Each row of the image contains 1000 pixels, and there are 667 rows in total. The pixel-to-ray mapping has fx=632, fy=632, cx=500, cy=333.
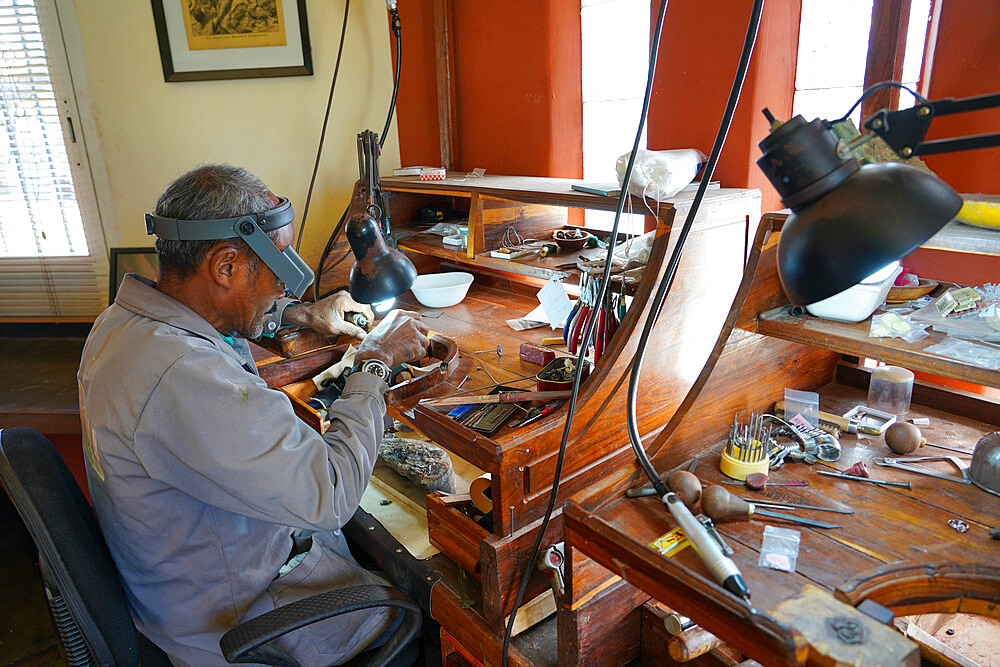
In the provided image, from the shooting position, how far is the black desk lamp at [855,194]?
75 centimetres

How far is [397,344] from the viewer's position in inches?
72.9

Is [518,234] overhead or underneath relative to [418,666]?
overhead

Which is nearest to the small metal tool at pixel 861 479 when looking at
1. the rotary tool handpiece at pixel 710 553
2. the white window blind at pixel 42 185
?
the rotary tool handpiece at pixel 710 553

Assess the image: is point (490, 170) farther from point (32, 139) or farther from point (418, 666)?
point (32, 139)

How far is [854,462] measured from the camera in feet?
4.41

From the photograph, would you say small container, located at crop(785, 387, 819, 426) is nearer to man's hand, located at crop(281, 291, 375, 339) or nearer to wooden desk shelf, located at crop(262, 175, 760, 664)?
wooden desk shelf, located at crop(262, 175, 760, 664)

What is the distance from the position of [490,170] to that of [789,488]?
6.57 feet

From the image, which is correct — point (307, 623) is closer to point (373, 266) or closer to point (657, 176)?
point (373, 266)

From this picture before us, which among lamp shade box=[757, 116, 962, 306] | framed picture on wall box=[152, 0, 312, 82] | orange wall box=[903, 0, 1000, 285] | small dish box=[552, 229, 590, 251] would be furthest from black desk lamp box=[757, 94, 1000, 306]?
framed picture on wall box=[152, 0, 312, 82]

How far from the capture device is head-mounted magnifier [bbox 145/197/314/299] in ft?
4.37

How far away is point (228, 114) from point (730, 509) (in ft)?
9.61

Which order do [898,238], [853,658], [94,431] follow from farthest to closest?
[94,431], [853,658], [898,238]

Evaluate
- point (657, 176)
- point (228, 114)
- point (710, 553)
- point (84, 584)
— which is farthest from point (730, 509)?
point (228, 114)

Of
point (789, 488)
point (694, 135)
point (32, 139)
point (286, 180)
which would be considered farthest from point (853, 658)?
point (32, 139)
